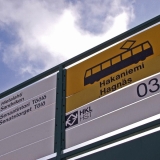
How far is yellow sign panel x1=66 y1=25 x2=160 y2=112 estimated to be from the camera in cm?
516

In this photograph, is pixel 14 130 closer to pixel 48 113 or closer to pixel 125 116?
pixel 48 113

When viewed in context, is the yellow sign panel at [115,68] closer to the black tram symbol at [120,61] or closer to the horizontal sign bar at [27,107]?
the black tram symbol at [120,61]

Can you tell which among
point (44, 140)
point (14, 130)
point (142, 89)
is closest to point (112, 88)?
point (142, 89)

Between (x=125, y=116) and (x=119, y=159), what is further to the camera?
(x=125, y=116)

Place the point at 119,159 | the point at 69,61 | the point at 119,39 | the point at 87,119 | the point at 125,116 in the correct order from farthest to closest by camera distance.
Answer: the point at 69,61 < the point at 119,39 < the point at 87,119 < the point at 125,116 < the point at 119,159

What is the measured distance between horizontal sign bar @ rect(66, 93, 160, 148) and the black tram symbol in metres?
0.74

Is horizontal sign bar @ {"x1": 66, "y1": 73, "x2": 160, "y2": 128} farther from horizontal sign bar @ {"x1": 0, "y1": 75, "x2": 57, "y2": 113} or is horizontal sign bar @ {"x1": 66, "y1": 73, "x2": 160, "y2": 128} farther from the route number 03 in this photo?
horizontal sign bar @ {"x1": 0, "y1": 75, "x2": 57, "y2": 113}

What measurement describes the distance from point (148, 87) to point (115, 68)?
29.0 inches

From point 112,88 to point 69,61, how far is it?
121 centimetres

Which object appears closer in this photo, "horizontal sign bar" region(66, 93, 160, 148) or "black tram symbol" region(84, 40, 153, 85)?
"horizontal sign bar" region(66, 93, 160, 148)

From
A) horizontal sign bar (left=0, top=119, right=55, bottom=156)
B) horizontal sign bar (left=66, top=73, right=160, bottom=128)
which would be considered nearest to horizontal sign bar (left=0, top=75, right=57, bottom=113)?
horizontal sign bar (left=0, top=119, right=55, bottom=156)

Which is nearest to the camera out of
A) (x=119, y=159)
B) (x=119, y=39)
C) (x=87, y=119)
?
(x=119, y=159)

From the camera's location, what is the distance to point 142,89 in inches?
194

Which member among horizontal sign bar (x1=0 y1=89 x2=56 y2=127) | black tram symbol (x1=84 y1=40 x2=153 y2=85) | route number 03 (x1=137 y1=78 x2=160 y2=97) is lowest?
route number 03 (x1=137 y1=78 x2=160 y2=97)
